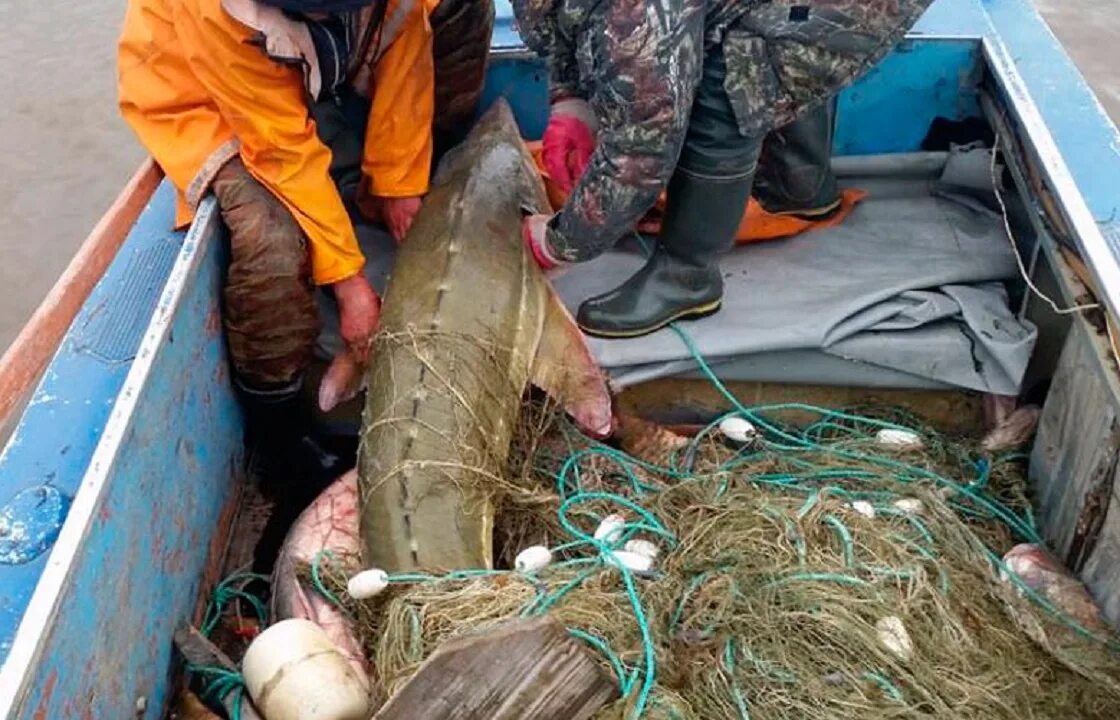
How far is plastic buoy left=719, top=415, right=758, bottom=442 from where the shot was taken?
2.98 m

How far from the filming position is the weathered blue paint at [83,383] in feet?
6.88

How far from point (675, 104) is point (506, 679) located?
1255 mm

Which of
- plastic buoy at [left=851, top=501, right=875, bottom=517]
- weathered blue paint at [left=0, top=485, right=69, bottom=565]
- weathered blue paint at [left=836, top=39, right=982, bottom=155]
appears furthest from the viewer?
weathered blue paint at [left=836, top=39, right=982, bottom=155]

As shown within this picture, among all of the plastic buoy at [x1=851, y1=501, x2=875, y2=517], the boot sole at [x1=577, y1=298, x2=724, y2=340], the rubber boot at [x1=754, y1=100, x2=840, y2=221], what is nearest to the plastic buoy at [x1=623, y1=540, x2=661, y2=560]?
the plastic buoy at [x1=851, y1=501, x2=875, y2=517]

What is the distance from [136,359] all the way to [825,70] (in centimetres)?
160

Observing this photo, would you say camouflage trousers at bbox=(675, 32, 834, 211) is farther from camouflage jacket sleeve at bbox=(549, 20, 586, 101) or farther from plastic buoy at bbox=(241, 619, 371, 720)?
plastic buoy at bbox=(241, 619, 371, 720)

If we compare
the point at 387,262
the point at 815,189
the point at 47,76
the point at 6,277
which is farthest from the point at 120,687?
the point at 47,76

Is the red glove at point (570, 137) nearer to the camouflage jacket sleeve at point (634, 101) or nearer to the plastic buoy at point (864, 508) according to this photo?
the camouflage jacket sleeve at point (634, 101)

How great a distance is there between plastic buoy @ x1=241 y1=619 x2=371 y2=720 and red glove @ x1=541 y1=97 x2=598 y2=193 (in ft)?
4.62

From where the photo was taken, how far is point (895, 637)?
7.30 feet

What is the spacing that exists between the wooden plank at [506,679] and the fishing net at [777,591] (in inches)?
2.2

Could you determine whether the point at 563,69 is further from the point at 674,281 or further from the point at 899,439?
the point at 899,439

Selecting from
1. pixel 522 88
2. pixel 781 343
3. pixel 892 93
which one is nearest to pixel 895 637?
pixel 781 343

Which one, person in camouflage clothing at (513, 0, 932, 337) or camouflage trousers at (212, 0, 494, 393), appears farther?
camouflage trousers at (212, 0, 494, 393)
